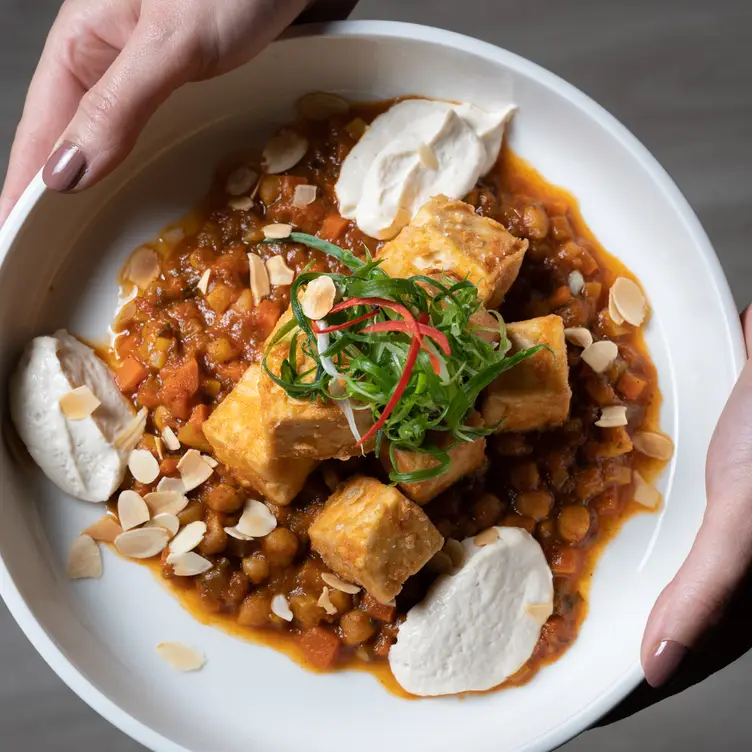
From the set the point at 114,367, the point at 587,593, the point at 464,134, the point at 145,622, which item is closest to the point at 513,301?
the point at 464,134

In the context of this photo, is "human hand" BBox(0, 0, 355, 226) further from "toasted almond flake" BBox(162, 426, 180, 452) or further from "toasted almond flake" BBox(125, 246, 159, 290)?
"toasted almond flake" BBox(162, 426, 180, 452)

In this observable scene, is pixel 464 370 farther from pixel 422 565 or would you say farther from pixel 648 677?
pixel 648 677

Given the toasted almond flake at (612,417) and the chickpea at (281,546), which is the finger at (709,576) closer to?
the toasted almond flake at (612,417)

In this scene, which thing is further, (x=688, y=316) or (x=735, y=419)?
(x=688, y=316)

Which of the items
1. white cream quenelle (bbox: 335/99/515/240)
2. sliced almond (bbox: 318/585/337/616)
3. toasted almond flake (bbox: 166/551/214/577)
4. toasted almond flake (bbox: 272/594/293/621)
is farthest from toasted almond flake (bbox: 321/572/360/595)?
white cream quenelle (bbox: 335/99/515/240)

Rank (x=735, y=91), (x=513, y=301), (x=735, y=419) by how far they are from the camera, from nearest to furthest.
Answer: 1. (x=735, y=419)
2. (x=513, y=301)
3. (x=735, y=91)

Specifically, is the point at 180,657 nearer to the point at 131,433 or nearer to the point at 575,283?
the point at 131,433

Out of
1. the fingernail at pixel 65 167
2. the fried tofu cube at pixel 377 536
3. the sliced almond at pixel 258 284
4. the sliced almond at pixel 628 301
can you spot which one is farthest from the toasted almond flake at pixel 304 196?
the sliced almond at pixel 628 301
